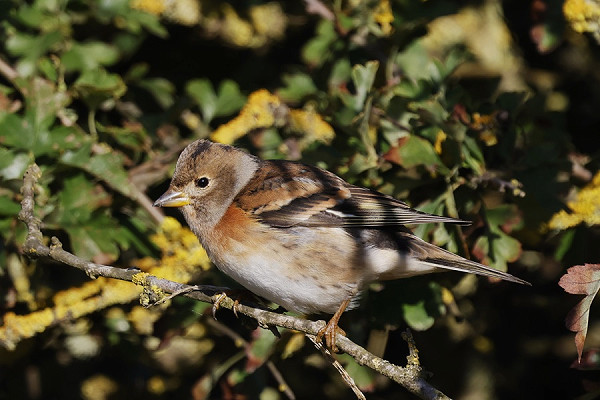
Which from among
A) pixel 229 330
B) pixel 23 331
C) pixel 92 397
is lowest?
pixel 92 397

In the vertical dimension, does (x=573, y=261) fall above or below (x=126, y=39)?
below

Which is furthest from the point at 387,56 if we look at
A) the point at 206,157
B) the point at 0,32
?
the point at 0,32

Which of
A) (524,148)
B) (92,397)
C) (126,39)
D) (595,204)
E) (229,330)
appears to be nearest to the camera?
(595,204)

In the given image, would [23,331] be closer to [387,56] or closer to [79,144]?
[79,144]

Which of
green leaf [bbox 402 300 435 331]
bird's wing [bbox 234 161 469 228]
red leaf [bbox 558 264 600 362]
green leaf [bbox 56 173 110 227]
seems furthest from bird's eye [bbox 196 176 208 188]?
red leaf [bbox 558 264 600 362]

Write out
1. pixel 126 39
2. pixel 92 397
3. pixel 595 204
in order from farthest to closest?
1. pixel 92 397
2. pixel 126 39
3. pixel 595 204

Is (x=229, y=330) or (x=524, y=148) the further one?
(x=229, y=330)

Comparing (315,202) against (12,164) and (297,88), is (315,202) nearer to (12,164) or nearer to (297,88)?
(297,88)

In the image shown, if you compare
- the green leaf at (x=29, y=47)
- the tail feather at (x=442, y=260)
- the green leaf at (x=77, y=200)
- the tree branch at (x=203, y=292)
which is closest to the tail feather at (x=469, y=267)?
the tail feather at (x=442, y=260)
